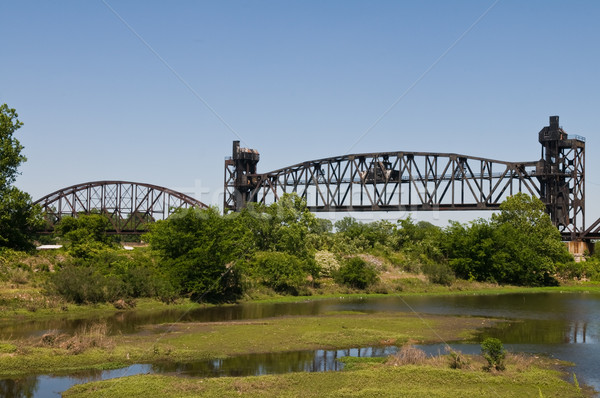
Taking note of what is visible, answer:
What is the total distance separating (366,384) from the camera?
24.9 m

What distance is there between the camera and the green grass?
23406 millimetres

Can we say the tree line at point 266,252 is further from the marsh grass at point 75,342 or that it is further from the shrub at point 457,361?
the shrub at point 457,361

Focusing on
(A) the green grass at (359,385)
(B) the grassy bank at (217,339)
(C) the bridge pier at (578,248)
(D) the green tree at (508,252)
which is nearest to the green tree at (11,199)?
(B) the grassy bank at (217,339)

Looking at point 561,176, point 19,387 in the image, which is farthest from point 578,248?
point 19,387

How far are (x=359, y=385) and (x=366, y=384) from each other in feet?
1.00

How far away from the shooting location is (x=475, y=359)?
29484mm

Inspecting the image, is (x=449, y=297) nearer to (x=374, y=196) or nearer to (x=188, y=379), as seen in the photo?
(x=374, y=196)

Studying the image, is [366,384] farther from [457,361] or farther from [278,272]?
[278,272]

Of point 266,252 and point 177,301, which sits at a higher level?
point 266,252

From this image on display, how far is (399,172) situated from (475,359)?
68.9m

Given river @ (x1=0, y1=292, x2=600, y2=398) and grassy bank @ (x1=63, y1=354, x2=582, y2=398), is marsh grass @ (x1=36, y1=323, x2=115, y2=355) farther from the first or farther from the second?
grassy bank @ (x1=63, y1=354, x2=582, y2=398)

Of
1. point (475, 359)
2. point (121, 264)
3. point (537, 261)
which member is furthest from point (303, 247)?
point (475, 359)

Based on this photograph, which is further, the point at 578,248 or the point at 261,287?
the point at 578,248

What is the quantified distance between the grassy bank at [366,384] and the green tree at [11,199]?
34690 millimetres
